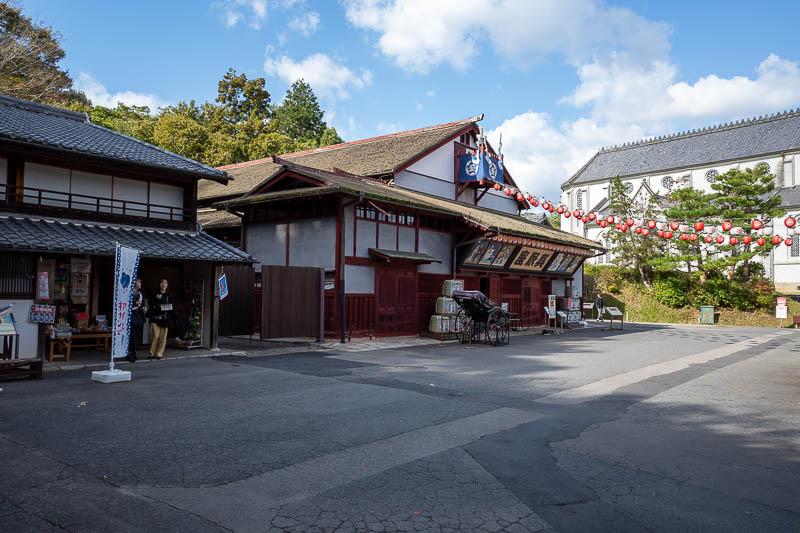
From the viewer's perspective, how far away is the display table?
39.0ft

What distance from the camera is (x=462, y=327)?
61.5ft

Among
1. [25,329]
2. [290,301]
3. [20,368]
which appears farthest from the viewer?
[290,301]

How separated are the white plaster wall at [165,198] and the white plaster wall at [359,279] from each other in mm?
5213

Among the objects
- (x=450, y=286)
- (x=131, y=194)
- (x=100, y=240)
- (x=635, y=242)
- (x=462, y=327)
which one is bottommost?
(x=462, y=327)

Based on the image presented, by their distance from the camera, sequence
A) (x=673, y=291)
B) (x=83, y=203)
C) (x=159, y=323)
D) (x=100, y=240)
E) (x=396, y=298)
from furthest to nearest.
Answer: (x=673, y=291)
(x=396, y=298)
(x=83, y=203)
(x=159, y=323)
(x=100, y=240)

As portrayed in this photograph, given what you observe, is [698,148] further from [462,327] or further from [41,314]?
[41,314]

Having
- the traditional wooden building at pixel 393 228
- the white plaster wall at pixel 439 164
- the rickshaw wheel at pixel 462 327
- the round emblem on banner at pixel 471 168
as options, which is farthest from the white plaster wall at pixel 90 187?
the round emblem on banner at pixel 471 168

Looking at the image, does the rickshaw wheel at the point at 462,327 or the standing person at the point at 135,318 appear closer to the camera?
the standing person at the point at 135,318

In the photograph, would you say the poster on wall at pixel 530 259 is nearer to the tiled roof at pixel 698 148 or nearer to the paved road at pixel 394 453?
the paved road at pixel 394 453

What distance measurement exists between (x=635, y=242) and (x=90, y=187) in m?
35.6

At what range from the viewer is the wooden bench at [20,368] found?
922cm

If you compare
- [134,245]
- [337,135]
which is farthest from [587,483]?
[337,135]

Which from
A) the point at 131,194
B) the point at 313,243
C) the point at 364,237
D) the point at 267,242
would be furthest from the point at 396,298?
the point at 131,194

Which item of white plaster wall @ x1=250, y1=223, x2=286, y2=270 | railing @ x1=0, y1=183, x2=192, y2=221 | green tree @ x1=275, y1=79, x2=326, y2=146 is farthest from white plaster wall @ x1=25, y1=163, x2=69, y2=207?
green tree @ x1=275, y1=79, x2=326, y2=146
